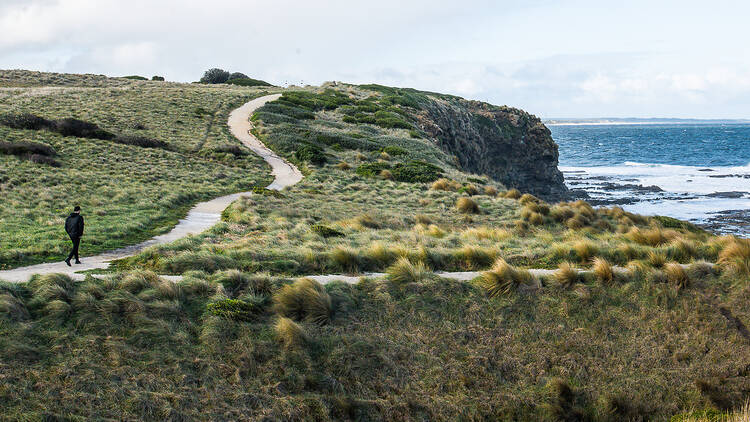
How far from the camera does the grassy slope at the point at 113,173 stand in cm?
1513

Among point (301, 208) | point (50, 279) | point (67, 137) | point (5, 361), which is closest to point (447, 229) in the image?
point (301, 208)

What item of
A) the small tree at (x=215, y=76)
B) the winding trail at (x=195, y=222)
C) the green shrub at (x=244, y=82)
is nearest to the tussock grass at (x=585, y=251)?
the winding trail at (x=195, y=222)

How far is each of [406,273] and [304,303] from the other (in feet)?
7.67

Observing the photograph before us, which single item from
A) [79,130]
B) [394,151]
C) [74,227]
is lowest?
[74,227]

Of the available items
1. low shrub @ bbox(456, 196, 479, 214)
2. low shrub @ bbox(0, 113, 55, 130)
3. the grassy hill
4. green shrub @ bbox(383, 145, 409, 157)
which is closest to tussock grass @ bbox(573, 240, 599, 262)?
the grassy hill

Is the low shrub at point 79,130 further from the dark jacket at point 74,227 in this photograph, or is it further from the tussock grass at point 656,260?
the tussock grass at point 656,260

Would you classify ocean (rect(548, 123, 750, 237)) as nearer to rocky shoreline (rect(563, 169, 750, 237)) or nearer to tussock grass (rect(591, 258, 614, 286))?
rocky shoreline (rect(563, 169, 750, 237))

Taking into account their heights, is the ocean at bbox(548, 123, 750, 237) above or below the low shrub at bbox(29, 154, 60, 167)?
below

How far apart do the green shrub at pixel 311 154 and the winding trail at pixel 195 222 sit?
1144mm

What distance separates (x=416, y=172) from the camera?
32094 mm

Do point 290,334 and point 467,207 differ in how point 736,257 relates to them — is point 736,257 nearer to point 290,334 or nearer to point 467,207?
point 290,334

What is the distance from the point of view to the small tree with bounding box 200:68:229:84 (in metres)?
93.0

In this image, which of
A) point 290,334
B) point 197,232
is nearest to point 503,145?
point 197,232

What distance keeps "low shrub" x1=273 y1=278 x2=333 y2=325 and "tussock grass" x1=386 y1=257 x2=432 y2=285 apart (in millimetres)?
1664
